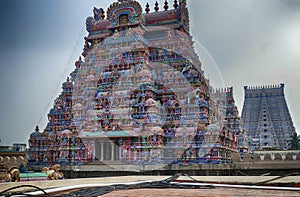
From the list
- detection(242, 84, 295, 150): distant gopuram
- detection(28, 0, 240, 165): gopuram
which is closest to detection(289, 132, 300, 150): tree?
detection(242, 84, 295, 150): distant gopuram

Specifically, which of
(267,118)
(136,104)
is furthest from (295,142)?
(136,104)

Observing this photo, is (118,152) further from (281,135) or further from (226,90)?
(281,135)

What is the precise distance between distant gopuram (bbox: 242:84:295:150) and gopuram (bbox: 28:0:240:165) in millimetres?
27494

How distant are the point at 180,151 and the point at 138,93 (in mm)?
5022

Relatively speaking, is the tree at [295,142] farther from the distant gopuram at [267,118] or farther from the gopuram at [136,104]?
the gopuram at [136,104]

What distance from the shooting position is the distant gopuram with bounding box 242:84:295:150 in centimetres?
5034

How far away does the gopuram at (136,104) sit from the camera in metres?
21.7

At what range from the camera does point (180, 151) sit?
70.8 feet

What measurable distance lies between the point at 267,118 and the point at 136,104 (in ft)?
116

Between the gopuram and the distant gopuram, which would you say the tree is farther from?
the gopuram

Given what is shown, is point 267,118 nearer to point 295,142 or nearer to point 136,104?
point 295,142

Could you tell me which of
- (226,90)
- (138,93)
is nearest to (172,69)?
(138,93)

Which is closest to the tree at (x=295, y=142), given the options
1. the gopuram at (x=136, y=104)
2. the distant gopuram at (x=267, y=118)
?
the distant gopuram at (x=267, y=118)

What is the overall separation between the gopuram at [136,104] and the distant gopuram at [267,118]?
27.5 meters
